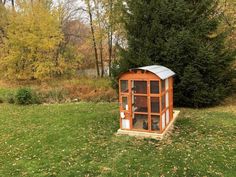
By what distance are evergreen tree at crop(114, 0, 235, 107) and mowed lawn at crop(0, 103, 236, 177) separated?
1.73 metres

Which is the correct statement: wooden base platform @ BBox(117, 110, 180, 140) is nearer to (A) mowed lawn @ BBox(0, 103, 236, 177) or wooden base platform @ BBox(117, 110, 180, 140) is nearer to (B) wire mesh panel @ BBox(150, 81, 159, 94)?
(A) mowed lawn @ BBox(0, 103, 236, 177)

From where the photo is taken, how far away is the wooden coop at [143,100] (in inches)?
371

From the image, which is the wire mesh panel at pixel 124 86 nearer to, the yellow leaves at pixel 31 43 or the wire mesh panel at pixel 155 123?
the wire mesh panel at pixel 155 123

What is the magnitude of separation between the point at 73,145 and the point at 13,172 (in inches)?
85.9

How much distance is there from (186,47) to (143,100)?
18.5ft

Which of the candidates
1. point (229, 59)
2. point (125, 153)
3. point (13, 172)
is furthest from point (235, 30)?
point (13, 172)

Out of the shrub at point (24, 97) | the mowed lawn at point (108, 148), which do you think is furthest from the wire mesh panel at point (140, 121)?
the shrub at point (24, 97)

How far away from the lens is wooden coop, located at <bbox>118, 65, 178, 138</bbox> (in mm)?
9430

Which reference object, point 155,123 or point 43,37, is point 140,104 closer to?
point 155,123

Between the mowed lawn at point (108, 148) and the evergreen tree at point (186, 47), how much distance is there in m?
1.73

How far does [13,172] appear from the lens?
24.1ft

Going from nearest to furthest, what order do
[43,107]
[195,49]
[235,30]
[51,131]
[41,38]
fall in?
[51,131], [195,49], [43,107], [235,30], [41,38]

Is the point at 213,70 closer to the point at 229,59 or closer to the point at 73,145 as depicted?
the point at 229,59

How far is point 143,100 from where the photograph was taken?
9609 mm
